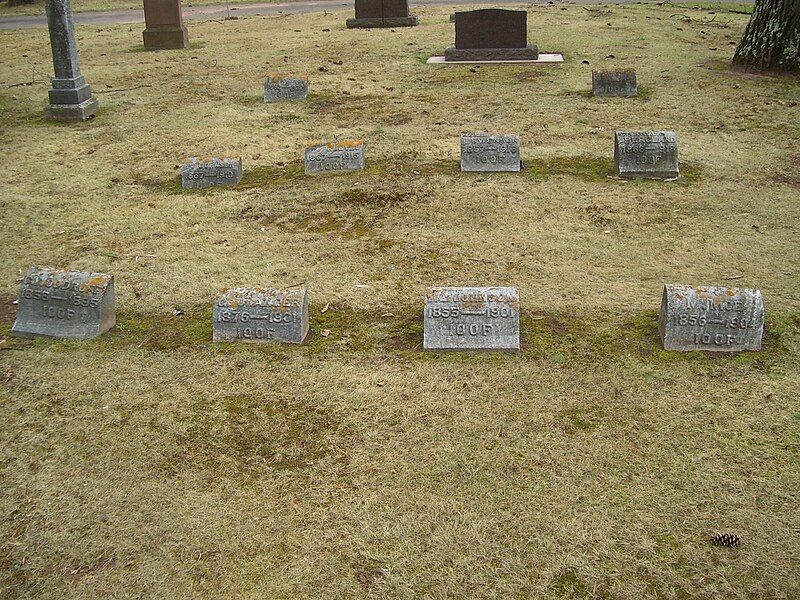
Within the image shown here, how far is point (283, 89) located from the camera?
11.5 meters

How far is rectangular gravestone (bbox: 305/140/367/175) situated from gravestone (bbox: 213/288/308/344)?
11.5 feet

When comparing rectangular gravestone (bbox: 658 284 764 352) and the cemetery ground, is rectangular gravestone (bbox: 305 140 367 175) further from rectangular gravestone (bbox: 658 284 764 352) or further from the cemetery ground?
rectangular gravestone (bbox: 658 284 764 352)

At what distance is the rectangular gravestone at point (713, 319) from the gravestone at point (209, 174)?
4852mm

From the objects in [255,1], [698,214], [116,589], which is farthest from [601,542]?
[255,1]

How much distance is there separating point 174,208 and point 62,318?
2584 millimetres

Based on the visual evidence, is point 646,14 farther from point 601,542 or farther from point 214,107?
point 601,542

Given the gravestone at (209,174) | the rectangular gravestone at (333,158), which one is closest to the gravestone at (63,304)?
the gravestone at (209,174)

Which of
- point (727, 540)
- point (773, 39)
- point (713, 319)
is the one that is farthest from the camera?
point (773, 39)

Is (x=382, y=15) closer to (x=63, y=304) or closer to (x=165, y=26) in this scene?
(x=165, y=26)

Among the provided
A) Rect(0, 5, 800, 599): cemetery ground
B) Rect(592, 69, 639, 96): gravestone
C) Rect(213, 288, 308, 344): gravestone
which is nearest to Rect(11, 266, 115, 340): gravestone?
Rect(0, 5, 800, 599): cemetery ground

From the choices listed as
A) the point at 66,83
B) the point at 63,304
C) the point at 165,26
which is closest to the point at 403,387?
the point at 63,304

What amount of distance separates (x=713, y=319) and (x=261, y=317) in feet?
9.08

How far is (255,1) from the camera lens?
24.0m

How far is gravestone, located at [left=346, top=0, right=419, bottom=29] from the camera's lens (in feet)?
57.7
